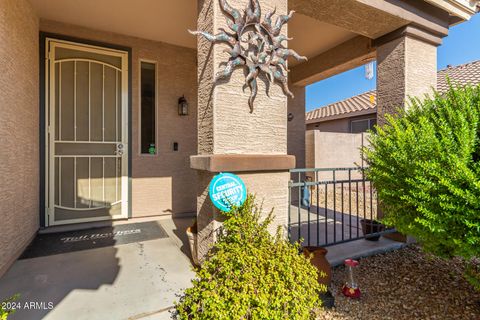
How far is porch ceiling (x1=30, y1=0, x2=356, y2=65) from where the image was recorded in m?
3.27

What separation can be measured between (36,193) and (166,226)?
6.15 ft

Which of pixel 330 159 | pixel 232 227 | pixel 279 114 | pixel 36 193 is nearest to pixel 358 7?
pixel 279 114

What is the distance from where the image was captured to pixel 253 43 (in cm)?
232

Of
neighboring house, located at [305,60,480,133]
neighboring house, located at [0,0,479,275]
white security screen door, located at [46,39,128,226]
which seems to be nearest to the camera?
neighboring house, located at [0,0,479,275]

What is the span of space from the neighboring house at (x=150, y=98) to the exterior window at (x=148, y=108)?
0.02 m

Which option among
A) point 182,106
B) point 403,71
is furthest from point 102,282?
point 403,71

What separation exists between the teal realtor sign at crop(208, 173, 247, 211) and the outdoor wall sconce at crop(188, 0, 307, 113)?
72 cm

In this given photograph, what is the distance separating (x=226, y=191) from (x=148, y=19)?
3.11m

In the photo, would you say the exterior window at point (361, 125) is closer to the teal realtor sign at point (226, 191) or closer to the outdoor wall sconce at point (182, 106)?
the outdoor wall sconce at point (182, 106)

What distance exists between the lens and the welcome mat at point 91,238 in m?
3.01

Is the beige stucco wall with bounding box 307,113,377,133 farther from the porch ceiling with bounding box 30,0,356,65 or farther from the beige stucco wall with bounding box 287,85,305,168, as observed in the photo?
the porch ceiling with bounding box 30,0,356,65

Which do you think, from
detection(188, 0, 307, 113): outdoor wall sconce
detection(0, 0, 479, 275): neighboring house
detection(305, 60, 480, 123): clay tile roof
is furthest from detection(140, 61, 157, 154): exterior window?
detection(305, 60, 480, 123): clay tile roof

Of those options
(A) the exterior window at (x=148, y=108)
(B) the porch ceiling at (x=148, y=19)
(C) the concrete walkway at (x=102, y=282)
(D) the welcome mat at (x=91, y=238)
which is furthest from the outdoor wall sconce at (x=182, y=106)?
(C) the concrete walkway at (x=102, y=282)

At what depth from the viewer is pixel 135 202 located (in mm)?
4227
